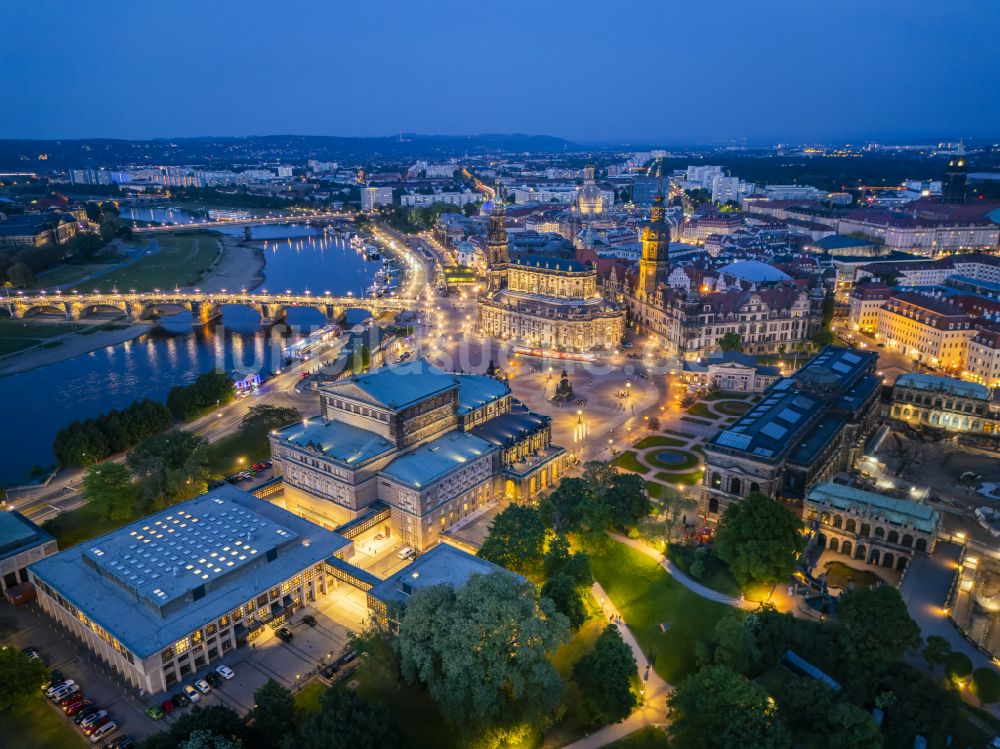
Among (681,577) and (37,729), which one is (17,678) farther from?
(681,577)

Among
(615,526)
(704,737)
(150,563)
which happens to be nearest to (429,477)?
(615,526)

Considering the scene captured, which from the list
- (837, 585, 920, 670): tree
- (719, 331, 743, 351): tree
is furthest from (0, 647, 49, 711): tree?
(719, 331, 743, 351): tree

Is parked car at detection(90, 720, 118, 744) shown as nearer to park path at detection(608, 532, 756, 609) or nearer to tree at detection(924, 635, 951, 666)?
park path at detection(608, 532, 756, 609)

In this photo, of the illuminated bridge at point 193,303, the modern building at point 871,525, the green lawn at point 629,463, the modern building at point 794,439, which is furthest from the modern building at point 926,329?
the illuminated bridge at point 193,303

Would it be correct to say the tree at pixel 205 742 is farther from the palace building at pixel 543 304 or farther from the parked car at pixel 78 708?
the palace building at pixel 543 304

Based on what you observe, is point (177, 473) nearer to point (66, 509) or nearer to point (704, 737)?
point (66, 509)

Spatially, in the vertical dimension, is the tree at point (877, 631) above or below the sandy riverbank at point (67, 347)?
above
